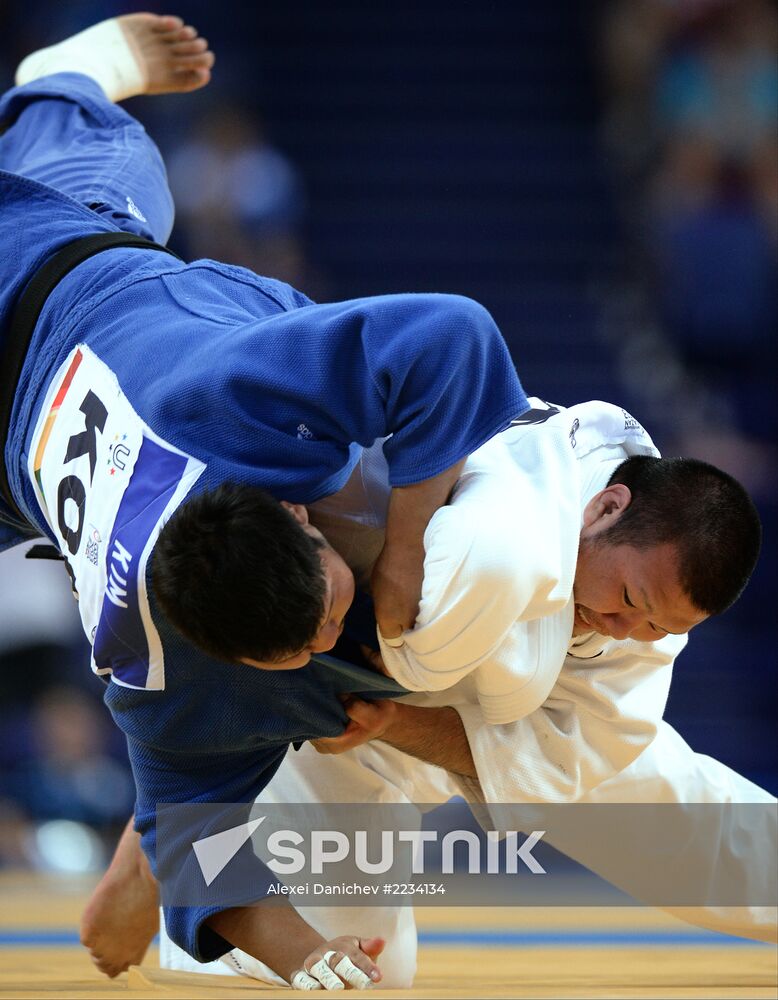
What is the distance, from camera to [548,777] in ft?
6.31

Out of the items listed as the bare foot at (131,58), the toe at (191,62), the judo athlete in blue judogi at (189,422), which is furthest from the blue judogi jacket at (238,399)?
the toe at (191,62)

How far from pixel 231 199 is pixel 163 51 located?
263 cm

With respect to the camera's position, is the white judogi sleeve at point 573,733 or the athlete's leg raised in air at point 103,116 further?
the athlete's leg raised in air at point 103,116

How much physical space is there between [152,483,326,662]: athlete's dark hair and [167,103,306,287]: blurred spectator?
3.74 meters

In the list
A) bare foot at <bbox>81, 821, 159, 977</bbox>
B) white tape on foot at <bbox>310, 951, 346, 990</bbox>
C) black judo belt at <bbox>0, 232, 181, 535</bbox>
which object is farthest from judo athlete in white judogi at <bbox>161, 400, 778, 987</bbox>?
black judo belt at <bbox>0, 232, 181, 535</bbox>

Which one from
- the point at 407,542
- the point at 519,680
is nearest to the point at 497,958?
the point at 519,680

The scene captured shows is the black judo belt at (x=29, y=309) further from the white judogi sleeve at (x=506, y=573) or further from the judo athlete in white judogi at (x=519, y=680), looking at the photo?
the white judogi sleeve at (x=506, y=573)

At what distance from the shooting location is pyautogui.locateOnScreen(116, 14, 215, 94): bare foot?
259cm

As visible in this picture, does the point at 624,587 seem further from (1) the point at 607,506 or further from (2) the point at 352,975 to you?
(2) the point at 352,975

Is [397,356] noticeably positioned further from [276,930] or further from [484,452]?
[276,930]

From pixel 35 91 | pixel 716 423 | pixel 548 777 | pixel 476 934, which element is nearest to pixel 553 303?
pixel 716 423

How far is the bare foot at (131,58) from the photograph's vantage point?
2.51m

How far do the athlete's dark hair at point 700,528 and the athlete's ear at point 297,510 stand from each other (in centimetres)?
44

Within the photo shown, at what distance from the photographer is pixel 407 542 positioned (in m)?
1.60
